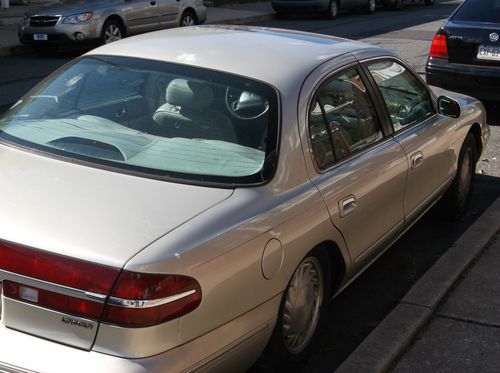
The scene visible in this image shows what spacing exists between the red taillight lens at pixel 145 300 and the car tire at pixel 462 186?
11.4 feet

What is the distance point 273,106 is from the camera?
365 cm

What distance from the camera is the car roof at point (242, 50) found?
3828 millimetres

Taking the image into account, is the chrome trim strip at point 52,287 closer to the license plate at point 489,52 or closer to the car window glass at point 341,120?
the car window glass at point 341,120

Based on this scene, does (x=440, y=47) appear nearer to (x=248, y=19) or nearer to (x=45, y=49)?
(x=45, y=49)

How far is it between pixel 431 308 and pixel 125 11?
39.6ft

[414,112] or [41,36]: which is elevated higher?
[414,112]

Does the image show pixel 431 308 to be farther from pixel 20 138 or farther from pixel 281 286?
pixel 20 138

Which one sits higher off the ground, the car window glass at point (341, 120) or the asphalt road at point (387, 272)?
the car window glass at point (341, 120)

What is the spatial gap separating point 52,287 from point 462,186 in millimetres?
4005

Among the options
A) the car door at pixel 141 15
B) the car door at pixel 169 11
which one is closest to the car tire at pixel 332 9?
the car door at pixel 169 11

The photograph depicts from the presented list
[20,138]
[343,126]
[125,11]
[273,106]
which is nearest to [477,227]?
[343,126]

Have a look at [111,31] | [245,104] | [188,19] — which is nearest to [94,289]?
[245,104]

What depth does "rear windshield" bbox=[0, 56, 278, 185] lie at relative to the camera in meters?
3.44

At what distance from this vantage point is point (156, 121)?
12.3 feet
